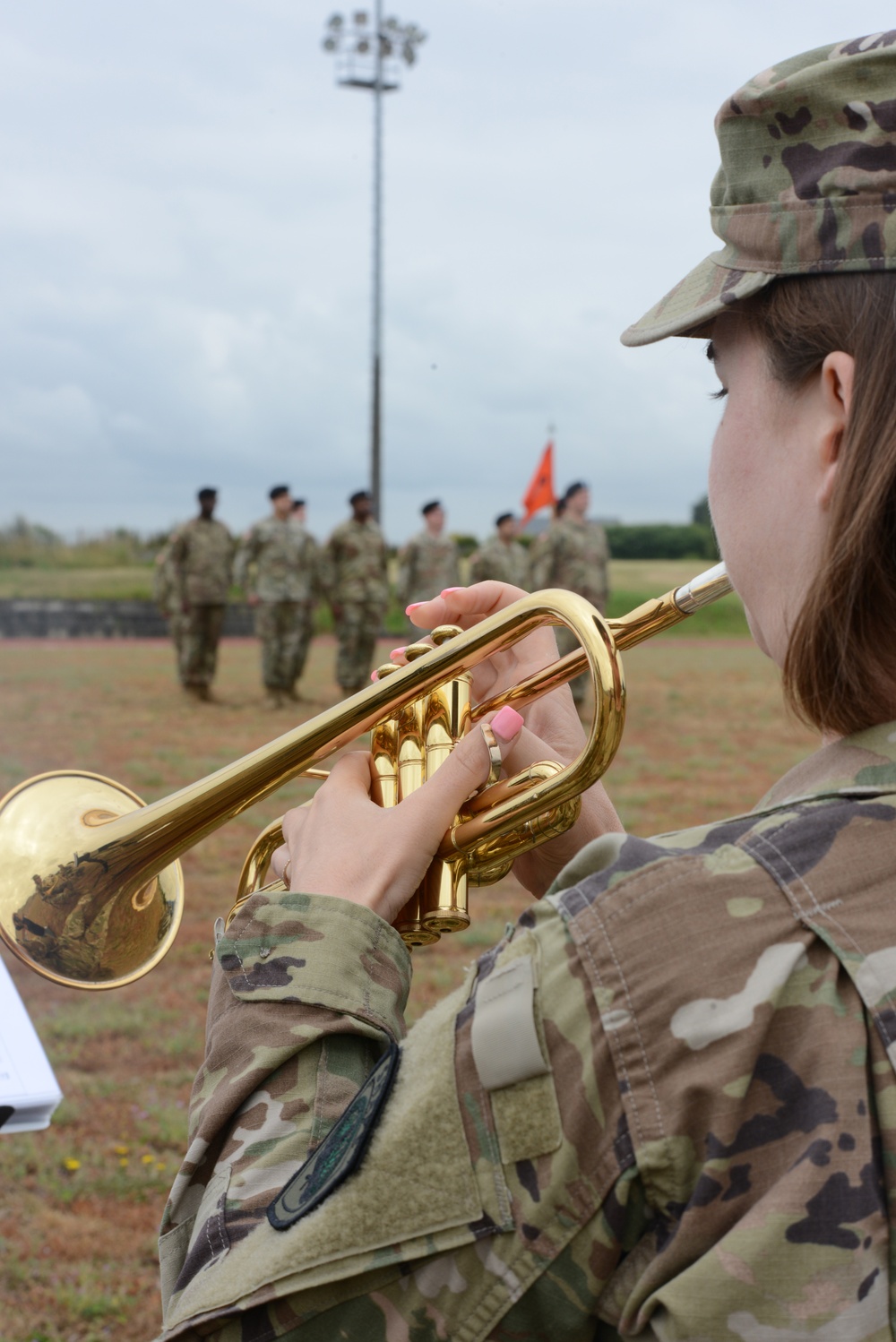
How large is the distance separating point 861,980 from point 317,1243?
394 mm

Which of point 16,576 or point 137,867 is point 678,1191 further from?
point 16,576

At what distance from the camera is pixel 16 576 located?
1978 cm

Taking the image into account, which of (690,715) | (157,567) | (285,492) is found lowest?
(690,715)

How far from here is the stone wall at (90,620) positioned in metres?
19.8

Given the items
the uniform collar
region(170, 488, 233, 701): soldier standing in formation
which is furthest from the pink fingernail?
region(170, 488, 233, 701): soldier standing in formation

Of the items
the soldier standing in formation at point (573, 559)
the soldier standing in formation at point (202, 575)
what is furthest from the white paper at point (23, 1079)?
the soldier standing in formation at point (573, 559)

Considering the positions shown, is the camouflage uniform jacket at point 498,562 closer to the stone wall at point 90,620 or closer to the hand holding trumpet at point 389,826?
the stone wall at point 90,620

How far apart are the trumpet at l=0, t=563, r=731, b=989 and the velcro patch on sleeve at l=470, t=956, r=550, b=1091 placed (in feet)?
1.33

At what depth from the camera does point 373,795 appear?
1281 millimetres

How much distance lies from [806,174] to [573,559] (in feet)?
37.4

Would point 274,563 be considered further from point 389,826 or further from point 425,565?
point 389,826

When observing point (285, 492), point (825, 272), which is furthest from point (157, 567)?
Answer: point (825, 272)

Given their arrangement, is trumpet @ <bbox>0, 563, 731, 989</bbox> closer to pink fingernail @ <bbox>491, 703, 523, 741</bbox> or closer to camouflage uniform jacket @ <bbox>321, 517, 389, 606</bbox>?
pink fingernail @ <bbox>491, 703, 523, 741</bbox>

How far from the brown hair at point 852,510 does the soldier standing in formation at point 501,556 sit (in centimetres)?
1311
